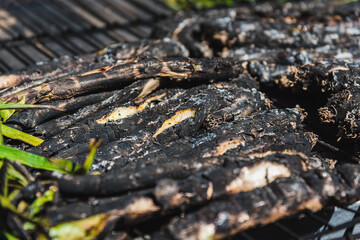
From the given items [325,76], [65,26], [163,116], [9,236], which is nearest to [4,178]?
[9,236]

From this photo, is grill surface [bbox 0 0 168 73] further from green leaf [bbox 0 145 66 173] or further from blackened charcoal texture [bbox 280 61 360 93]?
blackened charcoal texture [bbox 280 61 360 93]

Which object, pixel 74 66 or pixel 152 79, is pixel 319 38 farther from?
pixel 74 66

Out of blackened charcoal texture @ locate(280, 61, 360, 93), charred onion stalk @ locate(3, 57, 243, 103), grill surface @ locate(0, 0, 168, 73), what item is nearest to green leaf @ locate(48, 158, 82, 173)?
charred onion stalk @ locate(3, 57, 243, 103)

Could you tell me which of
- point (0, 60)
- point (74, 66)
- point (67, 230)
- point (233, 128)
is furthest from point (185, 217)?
point (0, 60)

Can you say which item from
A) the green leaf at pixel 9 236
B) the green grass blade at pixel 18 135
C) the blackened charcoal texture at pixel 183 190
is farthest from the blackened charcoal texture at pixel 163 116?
the green leaf at pixel 9 236

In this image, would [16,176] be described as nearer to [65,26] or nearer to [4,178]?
[4,178]
